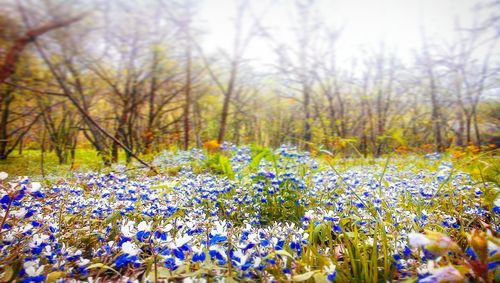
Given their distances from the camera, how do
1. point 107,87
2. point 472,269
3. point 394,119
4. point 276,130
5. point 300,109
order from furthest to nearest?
point 276,130, point 300,109, point 394,119, point 107,87, point 472,269

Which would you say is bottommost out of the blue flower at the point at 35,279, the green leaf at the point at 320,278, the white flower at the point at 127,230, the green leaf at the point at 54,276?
the green leaf at the point at 54,276

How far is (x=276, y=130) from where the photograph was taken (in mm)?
19750

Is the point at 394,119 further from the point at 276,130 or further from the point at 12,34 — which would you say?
the point at 12,34

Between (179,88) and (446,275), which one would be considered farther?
(179,88)

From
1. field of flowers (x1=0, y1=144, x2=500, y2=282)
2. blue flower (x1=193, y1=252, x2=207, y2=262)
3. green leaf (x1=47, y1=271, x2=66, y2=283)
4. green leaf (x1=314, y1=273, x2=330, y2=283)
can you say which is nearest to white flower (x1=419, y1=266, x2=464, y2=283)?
field of flowers (x1=0, y1=144, x2=500, y2=282)

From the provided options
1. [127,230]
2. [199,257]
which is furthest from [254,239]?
[127,230]

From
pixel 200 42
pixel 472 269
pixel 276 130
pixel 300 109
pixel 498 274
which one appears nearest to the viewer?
pixel 472 269

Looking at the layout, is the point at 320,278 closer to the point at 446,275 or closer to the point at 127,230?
the point at 446,275

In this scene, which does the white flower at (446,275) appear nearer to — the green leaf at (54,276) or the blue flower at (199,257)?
the blue flower at (199,257)

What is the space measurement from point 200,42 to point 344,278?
10.0 metres

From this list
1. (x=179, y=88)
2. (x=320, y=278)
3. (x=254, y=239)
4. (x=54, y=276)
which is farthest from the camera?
(x=179, y=88)

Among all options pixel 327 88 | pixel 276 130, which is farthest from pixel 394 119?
pixel 276 130

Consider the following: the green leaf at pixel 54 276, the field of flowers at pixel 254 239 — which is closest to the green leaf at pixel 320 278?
the field of flowers at pixel 254 239

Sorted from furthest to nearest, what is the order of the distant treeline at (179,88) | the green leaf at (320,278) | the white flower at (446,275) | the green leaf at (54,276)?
the distant treeline at (179,88)
the green leaf at (54,276)
the green leaf at (320,278)
the white flower at (446,275)
